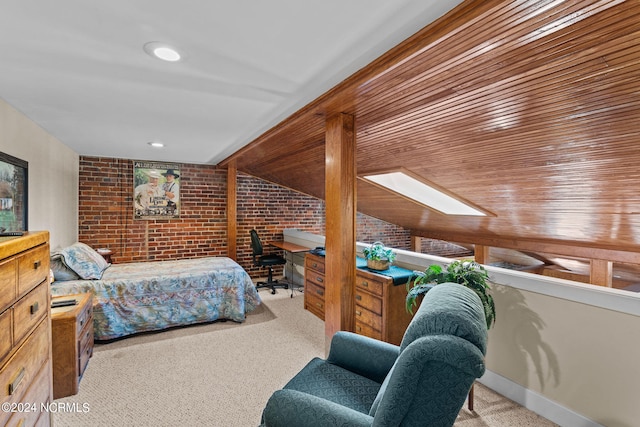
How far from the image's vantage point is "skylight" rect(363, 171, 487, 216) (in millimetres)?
4047

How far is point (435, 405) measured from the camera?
3.23 feet

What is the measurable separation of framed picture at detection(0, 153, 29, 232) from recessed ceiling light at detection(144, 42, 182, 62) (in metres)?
1.59

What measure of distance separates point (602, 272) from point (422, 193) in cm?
225

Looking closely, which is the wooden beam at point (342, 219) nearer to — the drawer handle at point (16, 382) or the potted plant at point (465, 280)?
the potted plant at point (465, 280)

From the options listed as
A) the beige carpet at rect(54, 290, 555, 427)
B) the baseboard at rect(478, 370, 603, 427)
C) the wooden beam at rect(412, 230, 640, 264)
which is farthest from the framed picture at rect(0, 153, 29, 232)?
the wooden beam at rect(412, 230, 640, 264)

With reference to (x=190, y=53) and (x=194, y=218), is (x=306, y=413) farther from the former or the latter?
(x=194, y=218)

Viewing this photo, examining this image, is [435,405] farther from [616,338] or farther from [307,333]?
[307,333]

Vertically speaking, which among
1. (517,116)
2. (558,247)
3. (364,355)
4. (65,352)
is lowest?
(65,352)

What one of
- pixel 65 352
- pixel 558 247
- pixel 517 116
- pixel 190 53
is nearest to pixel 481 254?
pixel 558 247

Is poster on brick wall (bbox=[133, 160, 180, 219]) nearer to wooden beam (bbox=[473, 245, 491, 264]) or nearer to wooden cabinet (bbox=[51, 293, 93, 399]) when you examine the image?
wooden cabinet (bbox=[51, 293, 93, 399])

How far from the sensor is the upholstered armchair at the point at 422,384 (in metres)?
0.98

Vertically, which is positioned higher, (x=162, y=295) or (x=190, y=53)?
(x=190, y=53)

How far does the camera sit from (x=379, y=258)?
3.09 metres

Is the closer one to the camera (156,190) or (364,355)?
(364,355)
